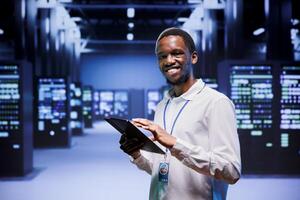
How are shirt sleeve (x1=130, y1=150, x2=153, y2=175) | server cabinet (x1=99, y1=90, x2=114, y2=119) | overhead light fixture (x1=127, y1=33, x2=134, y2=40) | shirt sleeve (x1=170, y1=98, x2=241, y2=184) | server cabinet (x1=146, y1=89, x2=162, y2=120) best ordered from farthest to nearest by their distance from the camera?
server cabinet (x1=99, y1=90, x2=114, y2=119) → server cabinet (x1=146, y1=89, x2=162, y2=120) → overhead light fixture (x1=127, y1=33, x2=134, y2=40) → shirt sleeve (x1=130, y1=150, x2=153, y2=175) → shirt sleeve (x1=170, y1=98, x2=241, y2=184)

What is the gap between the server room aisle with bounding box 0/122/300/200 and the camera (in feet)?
22.3

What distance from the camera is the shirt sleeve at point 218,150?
74.9 inches

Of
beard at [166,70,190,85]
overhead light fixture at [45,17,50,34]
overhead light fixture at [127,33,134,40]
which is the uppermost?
overhead light fixture at [127,33,134,40]

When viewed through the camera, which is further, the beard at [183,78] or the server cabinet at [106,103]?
the server cabinet at [106,103]

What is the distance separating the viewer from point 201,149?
1.94 m

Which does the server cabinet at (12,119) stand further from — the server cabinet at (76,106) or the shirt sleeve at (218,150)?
the server cabinet at (76,106)

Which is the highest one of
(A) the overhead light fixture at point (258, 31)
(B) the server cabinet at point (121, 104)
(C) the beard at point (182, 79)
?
(A) the overhead light fixture at point (258, 31)

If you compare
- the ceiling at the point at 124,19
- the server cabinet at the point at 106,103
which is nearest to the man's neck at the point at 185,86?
the ceiling at the point at 124,19

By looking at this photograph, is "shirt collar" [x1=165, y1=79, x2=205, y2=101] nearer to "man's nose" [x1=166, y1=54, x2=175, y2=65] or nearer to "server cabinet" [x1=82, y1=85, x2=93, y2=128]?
"man's nose" [x1=166, y1=54, x2=175, y2=65]

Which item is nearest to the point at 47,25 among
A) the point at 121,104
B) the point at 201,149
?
the point at 121,104

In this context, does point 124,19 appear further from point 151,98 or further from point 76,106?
point 76,106

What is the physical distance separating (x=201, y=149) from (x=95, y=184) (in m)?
6.06

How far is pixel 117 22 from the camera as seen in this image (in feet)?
78.8

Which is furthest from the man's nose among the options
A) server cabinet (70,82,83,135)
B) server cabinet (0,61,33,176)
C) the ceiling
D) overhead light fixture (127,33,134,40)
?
overhead light fixture (127,33,134,40)
